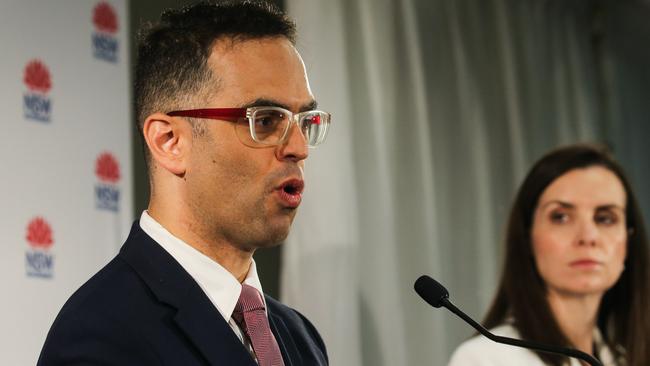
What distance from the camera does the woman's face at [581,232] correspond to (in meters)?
3.17

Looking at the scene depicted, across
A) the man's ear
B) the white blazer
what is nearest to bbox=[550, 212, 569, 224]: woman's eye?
the white blazer

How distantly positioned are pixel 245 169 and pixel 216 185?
57mm

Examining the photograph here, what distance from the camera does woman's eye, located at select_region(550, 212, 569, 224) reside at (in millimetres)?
3242

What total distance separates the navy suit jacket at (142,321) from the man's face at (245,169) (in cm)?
11

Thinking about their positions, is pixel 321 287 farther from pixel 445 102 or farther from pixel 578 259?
pixel 445 102

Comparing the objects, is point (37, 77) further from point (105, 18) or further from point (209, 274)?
point (209, 274)

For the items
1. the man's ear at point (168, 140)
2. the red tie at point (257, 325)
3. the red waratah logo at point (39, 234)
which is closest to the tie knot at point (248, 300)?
the red tie at point (257, 325)

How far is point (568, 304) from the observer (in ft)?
10.5

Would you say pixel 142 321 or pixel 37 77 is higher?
pixel 37 77

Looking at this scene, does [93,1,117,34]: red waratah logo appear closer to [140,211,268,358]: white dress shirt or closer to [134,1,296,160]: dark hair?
[134,1,296,160]: dark hair

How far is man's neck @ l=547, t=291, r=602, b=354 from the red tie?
1489 mm

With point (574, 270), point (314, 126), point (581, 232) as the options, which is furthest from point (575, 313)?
point (314, 126)

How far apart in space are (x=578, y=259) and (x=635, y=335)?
33cm

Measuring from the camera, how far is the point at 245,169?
1.82 m
